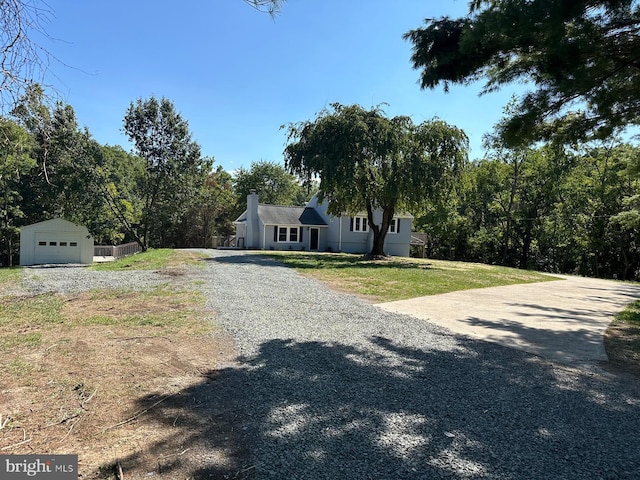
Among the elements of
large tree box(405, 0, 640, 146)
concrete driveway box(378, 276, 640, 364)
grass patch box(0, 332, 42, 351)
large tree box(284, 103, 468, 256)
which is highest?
large tree box(284, 103, 468, 256)

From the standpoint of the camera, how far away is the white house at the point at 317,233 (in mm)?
29094

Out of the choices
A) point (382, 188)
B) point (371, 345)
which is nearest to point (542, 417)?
point (371, 345)

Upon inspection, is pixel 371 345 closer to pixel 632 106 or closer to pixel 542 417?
pixel 542 417

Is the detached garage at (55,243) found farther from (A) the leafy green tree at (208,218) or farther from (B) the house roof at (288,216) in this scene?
(A) the leafy green tree at (208,218)

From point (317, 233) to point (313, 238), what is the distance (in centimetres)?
51

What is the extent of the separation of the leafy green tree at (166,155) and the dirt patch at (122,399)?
68.2 feet

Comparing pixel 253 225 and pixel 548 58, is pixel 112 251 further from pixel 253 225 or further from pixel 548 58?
pixel 548 58

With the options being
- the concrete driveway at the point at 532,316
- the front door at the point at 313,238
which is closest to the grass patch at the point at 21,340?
the concrete driveway at the point at 532,316

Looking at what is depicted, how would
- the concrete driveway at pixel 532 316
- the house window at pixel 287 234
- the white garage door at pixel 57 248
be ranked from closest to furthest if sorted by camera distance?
the concrete driveway at pixel 532 316, the white garage door at pixel 57 248, the house window at pixel 287 234

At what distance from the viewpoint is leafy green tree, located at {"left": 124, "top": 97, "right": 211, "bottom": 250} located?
24.5 metres

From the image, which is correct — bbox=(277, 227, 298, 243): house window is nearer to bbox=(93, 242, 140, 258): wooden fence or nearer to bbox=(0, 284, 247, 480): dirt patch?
bbox=(93, 242, 140, 258): wooden fence

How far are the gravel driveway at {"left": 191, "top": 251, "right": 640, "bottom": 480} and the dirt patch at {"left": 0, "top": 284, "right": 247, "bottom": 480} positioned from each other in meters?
0.29

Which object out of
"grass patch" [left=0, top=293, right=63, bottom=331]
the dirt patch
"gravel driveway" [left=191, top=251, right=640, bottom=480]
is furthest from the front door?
the dirt patch

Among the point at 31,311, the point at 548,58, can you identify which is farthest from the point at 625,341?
the point at 31,311
